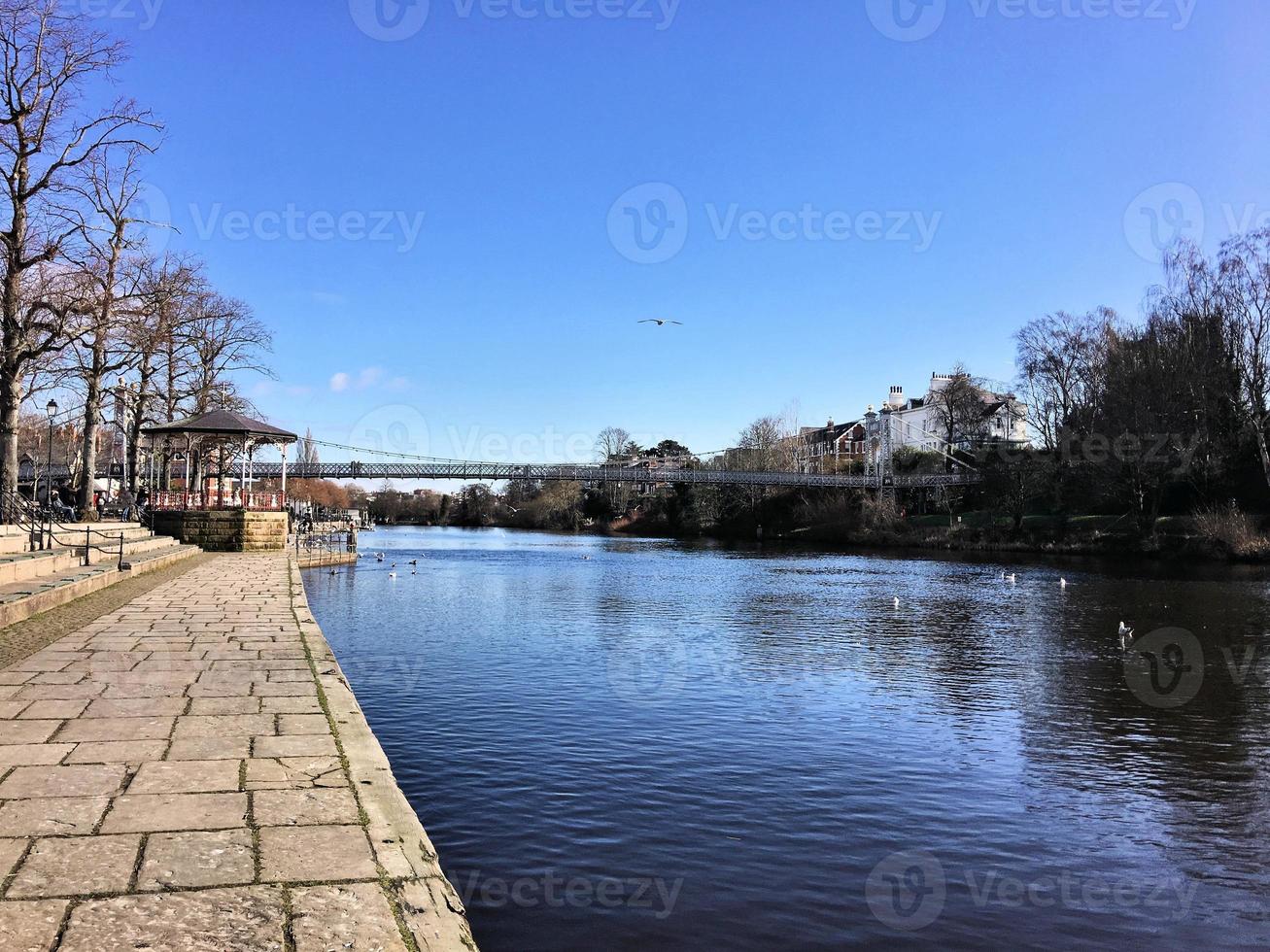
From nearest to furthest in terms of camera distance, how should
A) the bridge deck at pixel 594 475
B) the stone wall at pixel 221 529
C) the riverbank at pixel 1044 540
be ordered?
the stone wall at pixel 221 529 < the riverbank at pixel 1044 540 < the bridge deck at pixel 594 475

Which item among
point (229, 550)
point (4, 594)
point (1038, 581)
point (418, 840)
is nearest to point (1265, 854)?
point (418, 840)

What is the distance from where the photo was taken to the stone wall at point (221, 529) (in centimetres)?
2812

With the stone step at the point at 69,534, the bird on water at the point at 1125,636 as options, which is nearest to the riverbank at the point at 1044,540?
the bird on water at the point at 1125,636

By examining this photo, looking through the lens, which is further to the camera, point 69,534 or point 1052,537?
point 1052,537

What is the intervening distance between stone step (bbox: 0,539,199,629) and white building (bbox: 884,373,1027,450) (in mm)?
54157

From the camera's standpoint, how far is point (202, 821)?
3963mm

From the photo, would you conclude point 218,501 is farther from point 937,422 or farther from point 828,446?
point 828,446

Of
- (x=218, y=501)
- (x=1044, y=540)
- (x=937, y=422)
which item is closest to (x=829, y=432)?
(x=937, y=422)

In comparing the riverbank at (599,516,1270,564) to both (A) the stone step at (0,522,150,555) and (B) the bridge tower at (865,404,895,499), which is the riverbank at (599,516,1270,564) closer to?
(B) the bridge tower at (865,404,895,499)

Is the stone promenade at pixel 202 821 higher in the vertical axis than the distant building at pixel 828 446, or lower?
lower

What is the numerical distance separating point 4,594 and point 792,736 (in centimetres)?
923

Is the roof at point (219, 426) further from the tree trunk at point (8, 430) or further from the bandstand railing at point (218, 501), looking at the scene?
the tree trunk at point (8, 430)

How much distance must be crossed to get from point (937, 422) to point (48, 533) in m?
68.1

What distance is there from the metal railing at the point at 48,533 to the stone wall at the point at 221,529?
833 centimetres
